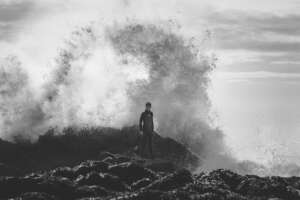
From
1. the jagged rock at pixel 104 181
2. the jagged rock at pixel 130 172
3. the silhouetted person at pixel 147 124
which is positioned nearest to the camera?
the jagged rock at pixel 104 181

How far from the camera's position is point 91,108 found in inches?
1088

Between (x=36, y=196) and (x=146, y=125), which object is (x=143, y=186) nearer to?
(x=36, y=196)

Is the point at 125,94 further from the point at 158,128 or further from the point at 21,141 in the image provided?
the point at 21,141

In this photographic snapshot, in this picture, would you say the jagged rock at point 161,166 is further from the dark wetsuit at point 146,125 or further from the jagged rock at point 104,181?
the jagged rock at point 104,181

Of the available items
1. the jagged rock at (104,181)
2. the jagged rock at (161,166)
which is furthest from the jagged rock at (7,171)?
the jagged rock at (104,181)

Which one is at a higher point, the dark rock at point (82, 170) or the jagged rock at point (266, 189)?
the dark rock at point (82, 170)

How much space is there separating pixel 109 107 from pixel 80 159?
6866 millimetres

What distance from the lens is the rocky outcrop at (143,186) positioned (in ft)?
36.3

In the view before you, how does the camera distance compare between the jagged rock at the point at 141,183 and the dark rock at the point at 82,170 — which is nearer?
the jagged rock at the point at 141,183

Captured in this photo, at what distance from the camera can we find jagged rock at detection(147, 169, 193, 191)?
12.1 m

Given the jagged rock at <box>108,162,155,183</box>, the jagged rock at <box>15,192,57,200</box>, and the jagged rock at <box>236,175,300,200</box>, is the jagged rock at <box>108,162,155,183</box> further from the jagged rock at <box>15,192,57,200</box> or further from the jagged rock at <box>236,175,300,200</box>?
the jagged rock at <box>15,192,57,200</box>

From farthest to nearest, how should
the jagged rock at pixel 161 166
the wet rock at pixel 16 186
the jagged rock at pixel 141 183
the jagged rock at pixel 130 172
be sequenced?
the jagged rock at pixel 161 166, the jagged rock at pixel 130 172, the jagged rock at pixel 141 183, the wet rock at pixel 16 186

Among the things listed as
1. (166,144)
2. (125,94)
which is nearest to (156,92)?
(125,94)

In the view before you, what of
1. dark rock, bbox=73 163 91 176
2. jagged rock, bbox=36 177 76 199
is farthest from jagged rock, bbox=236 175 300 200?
dark rock, bbox=73 163 91 176
